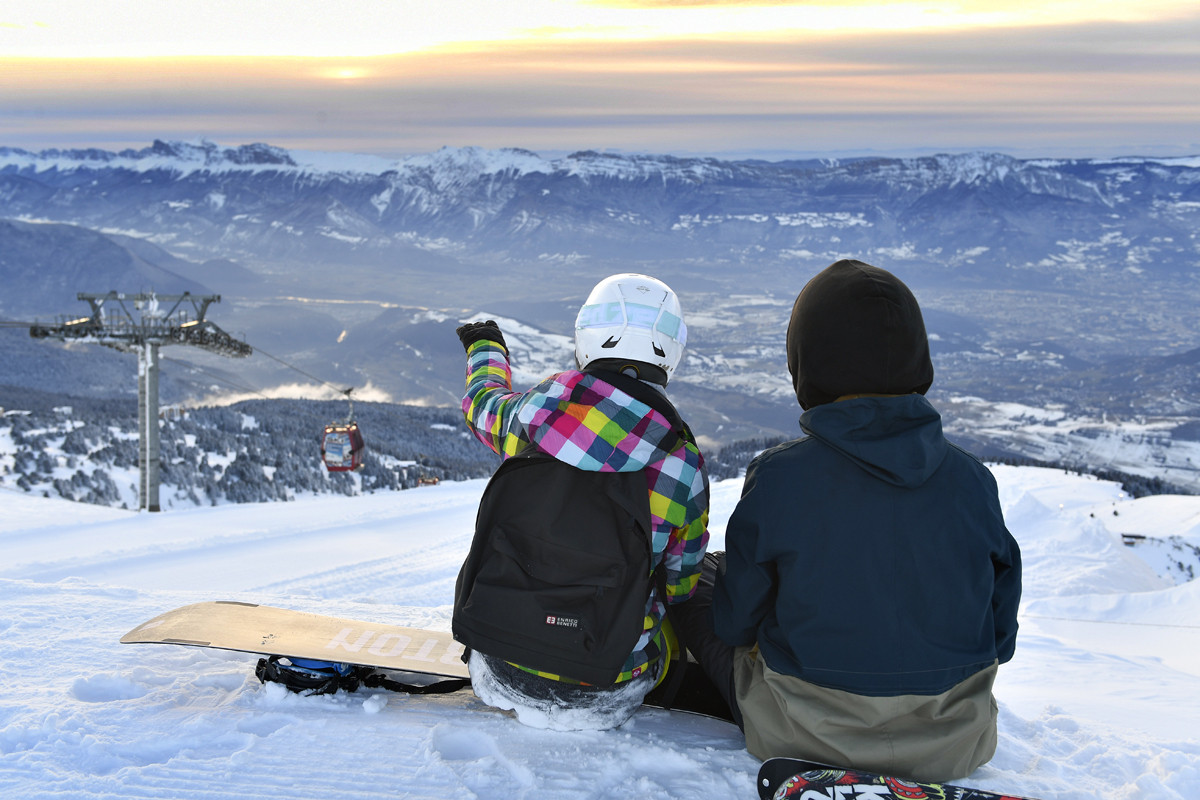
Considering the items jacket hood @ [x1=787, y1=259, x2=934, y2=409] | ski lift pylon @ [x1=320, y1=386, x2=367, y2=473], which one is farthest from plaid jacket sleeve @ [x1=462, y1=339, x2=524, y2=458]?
ski lift pylon @ [x1=320, y1=386, x2=367, y2=473]

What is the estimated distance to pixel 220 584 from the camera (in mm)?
6215

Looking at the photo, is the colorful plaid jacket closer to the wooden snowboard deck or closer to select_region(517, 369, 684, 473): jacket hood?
select_region(517, 369, 684, 473): jacket hood

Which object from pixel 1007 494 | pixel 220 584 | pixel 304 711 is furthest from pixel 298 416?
pixel 304 711

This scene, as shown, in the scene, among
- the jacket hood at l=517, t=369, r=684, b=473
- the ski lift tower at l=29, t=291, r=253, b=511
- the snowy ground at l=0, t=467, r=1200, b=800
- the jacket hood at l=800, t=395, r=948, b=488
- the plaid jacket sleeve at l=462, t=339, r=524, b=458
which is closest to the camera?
the jacket hood at l=800, t=395, r=948, b=488

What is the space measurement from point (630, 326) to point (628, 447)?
428mm

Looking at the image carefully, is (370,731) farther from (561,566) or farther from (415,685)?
(561,566)

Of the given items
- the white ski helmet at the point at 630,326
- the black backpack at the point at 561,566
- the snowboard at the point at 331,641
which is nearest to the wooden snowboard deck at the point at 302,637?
the snowboard at the point at 331,641

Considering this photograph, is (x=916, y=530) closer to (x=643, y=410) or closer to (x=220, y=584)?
(x=643, y=410)

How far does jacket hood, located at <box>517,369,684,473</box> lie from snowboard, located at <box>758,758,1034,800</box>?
100cm

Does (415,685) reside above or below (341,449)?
above

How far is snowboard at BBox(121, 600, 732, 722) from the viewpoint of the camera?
10.5 feet

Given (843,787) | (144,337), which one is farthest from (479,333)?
(144,337)

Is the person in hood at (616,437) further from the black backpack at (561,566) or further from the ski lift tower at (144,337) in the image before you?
the ski lift tower at (144,337)

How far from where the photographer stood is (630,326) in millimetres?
2678
